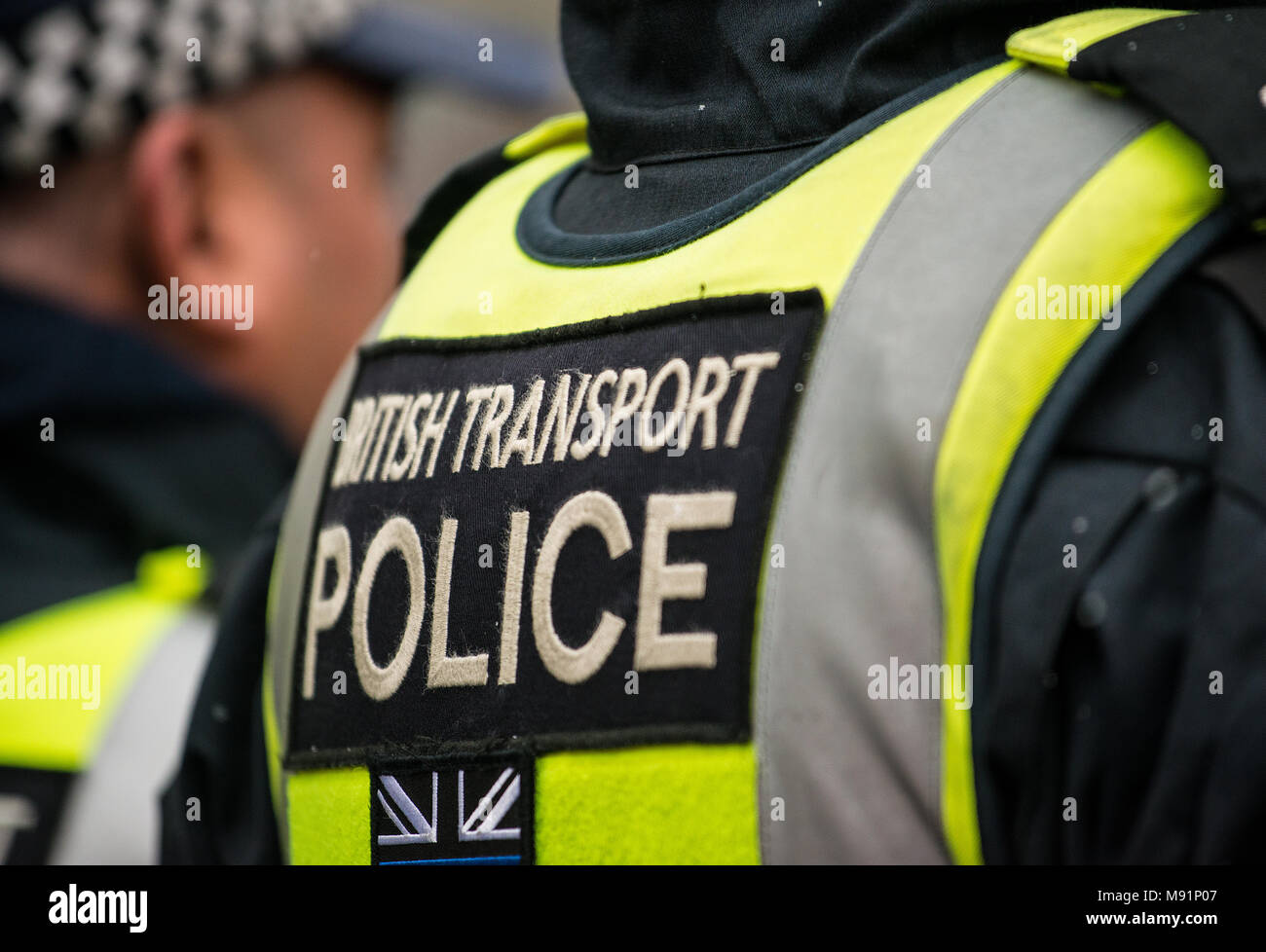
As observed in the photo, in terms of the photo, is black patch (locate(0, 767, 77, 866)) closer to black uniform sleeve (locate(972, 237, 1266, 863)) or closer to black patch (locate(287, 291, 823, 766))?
black patch (locate(287, 291, 823, 766))

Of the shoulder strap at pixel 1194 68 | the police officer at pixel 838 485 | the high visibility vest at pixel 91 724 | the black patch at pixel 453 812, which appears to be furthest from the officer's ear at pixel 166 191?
the shoulder strap at pixel 1194 68

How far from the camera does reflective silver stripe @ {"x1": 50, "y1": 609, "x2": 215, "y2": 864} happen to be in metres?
1.52

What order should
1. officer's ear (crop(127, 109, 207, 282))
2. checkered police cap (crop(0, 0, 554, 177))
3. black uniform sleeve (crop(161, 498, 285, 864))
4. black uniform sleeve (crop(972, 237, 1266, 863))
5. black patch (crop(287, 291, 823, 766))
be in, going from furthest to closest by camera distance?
officer's ear (crop(127, 109, 207, 282))
checkered police cap (crop(0, 0, 554, 177))
black uniform sleeve (crop(161, 498, 285, 864))
black patch (crop(287, 291, 823, 766))
black uniform sleeve (crop(972, 237, 1266, 863))

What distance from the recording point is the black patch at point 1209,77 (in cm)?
72

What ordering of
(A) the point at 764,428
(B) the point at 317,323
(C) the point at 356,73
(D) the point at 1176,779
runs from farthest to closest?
(C) the point at 356,73 → (B) the point at 317,323 → (A) the point at 764,428 → (D) the point at 1176,779

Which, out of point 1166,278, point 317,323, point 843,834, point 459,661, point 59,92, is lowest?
point 843,834

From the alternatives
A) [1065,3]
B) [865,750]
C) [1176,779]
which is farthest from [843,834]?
[1065,3]

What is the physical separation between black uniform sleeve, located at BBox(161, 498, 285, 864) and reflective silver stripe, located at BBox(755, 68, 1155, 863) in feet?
1.61

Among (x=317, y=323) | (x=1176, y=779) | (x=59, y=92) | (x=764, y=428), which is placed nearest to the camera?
(x=1176, y=779)

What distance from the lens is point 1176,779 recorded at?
26.1 inches

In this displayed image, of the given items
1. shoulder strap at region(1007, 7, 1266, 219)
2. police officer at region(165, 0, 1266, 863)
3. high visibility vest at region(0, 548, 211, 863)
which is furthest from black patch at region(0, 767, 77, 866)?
shoulder strap at region(1007, 7, 1266, 219)

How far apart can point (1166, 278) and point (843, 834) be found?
283 millimetres

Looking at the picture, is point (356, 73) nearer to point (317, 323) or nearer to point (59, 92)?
point (317, 323)

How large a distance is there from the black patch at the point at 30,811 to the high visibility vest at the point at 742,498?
2.03ft
